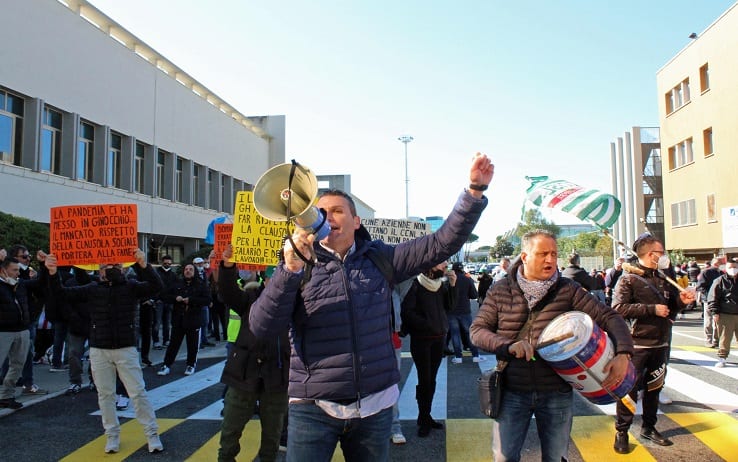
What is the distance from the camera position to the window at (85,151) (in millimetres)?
20125

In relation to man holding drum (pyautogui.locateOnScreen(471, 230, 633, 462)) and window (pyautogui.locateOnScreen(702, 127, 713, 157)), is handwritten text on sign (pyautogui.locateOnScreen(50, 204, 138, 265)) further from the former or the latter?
window (pyautogui.locateOnScreen(702, 127, 713, 157))

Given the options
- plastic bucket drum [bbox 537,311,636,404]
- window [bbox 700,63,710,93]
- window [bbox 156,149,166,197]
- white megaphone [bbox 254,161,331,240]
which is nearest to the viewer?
white megaphone [bbox 254,161,331,240]

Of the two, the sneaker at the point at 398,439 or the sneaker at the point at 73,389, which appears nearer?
the sneaker at the point at 398,439

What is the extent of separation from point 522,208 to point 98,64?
59.2ft

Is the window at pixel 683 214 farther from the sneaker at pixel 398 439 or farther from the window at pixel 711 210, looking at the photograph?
the sneaker at pixel 398 439

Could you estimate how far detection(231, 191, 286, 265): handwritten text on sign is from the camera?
5.73 metres

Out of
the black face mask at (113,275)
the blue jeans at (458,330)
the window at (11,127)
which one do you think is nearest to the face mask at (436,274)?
the black face mask at (113,275)

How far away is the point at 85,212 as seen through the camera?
6410mm

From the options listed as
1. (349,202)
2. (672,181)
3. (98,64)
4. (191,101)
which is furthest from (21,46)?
(672,181)

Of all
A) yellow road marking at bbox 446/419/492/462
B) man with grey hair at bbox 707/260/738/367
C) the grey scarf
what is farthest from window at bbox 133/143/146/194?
the grey scarf

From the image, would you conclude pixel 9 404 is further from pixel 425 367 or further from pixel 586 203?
pixel 586 203

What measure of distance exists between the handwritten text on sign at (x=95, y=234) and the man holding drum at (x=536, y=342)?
4271 mm

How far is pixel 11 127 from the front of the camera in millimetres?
16594

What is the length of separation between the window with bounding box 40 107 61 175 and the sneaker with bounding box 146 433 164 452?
15619 millimetres
